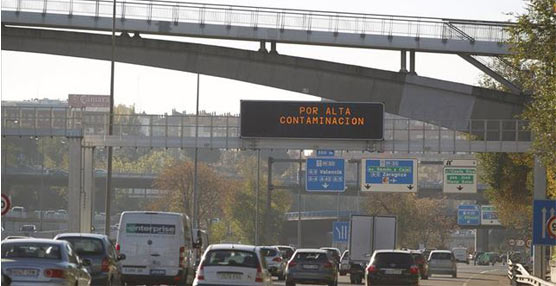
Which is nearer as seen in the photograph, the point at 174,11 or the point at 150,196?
the point at 174,11

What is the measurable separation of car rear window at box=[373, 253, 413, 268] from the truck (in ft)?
53.6

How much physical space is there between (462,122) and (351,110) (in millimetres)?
4498

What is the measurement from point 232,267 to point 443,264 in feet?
154

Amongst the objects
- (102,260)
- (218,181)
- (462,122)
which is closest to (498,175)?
(462,122)

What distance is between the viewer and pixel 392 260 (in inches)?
1692

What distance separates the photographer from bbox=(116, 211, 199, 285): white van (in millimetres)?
38156

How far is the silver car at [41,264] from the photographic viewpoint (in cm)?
2398

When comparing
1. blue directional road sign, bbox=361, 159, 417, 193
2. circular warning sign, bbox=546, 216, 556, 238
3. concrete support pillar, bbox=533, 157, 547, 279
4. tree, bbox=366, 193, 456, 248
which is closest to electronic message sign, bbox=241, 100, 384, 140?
concrete support pillar, bbox=533, 157, 547, 279

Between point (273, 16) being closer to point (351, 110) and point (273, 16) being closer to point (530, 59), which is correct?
point (351, 110)

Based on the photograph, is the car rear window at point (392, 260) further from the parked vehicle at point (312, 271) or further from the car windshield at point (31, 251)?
the car windshield at point (31, 251)

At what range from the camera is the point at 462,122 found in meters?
56.2

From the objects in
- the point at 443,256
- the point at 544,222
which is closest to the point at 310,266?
the point at 544,222

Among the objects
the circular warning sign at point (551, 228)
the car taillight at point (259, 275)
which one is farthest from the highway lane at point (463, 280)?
the car taillight at point (259, 275)

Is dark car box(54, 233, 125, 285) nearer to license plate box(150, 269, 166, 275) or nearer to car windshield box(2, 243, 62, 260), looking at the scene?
license plate box(150, 269, 166, 275)
